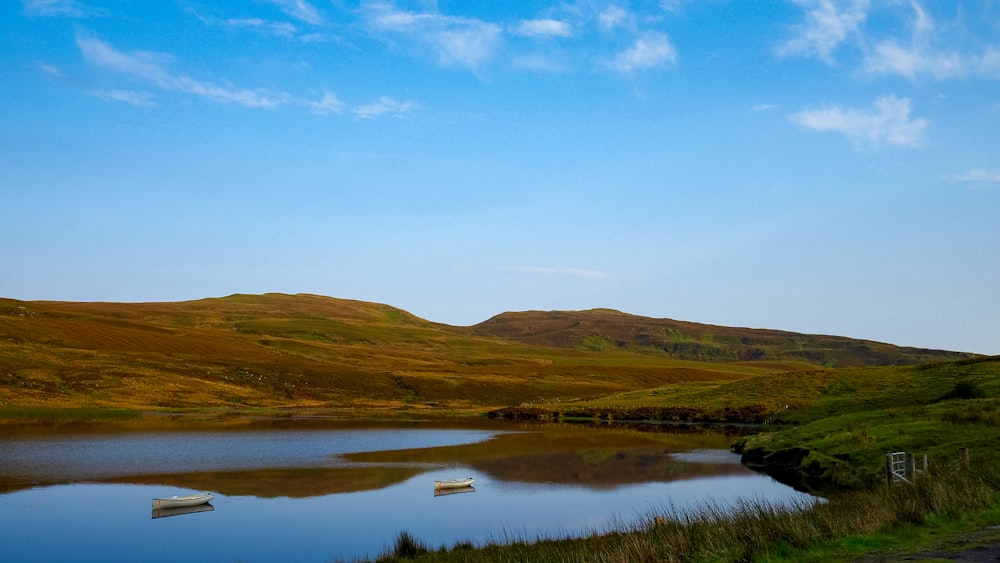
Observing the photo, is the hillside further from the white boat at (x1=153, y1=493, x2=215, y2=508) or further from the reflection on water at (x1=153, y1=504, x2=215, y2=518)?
the reflection on water at (x1=153, y1=504, x2=215, y2=518)

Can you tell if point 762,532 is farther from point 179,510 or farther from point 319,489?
point 319,489

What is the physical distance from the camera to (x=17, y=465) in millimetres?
42750

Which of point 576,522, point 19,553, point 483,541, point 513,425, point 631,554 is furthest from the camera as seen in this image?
point 513,425

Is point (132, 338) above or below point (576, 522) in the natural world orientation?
above

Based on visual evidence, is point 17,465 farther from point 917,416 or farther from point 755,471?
point 917,416

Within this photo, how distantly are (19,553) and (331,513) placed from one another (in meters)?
12.3

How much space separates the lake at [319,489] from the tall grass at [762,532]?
3712 mm

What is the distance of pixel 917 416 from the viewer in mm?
45750

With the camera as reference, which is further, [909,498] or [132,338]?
[132,338]

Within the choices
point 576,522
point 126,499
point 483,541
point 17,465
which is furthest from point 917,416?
point 17,465

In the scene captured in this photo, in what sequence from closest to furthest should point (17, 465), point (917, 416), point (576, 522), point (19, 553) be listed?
point (19, 553) → point (576, 522) → point (17, 465) → point (917, 416)

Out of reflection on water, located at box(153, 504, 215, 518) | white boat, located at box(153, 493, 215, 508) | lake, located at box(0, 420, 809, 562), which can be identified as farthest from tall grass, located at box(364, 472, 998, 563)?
white boat, located at box(153, 493, 215, 508)

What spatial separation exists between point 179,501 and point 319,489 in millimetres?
8548

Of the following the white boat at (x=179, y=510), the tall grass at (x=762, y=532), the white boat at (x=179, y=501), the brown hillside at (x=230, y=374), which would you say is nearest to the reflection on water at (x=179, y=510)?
the white boat at (x=179, y=510)
